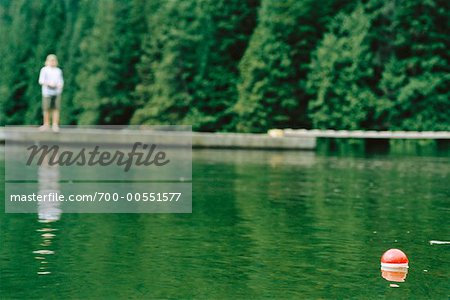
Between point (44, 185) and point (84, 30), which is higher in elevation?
point (84, 30)

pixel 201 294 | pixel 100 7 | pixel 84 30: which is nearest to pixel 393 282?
pixel 201 294

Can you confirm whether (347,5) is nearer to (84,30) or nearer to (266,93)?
(266,93)

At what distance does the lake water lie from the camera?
1084 cm

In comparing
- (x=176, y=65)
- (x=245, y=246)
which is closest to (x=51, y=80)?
(x=245, y=246)

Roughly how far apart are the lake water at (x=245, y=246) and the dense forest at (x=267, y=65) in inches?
1330

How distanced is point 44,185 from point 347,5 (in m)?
39.5

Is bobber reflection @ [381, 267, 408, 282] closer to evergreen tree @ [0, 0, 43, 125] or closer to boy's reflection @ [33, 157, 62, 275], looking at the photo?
boy's reflection @ [33, 157, 62, 275]

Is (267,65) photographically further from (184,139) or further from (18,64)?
(18,64)

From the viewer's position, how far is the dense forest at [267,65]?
56.7m

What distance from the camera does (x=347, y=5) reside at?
198 ft

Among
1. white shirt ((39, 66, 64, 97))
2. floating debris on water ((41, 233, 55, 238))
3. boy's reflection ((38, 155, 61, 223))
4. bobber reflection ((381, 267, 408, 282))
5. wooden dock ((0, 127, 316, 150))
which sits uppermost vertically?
white shirt ((39, 66, 64, 97))

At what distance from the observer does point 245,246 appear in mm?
13773

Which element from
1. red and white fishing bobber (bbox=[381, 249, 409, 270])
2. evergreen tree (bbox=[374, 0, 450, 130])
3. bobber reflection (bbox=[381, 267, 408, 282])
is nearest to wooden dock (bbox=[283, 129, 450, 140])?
evergreen tree (bbox=[374, 0, 450, 130])

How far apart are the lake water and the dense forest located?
111 ft
